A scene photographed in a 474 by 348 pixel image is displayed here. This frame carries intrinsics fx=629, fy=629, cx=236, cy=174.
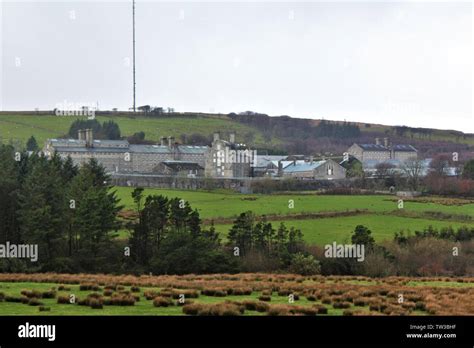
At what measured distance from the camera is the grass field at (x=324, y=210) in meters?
37.8

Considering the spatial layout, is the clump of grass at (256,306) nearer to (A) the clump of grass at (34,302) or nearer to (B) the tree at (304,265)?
(A) the clump of grass at (34,302)

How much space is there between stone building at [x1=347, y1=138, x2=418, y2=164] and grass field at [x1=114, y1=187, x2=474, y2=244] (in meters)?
30.8

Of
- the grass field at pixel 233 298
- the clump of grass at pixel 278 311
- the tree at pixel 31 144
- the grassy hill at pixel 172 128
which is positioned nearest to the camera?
the clump of grass at pixel 278 311

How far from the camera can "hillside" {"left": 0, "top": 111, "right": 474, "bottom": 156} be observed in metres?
75.8

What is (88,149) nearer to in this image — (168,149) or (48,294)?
(168,149)

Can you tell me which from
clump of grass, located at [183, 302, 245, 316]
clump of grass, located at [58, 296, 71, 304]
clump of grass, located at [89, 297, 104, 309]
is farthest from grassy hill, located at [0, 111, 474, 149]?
clump of grass, located at [183, 302, 245, 316]

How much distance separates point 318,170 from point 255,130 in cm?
2426

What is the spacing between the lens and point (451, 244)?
1351 inches

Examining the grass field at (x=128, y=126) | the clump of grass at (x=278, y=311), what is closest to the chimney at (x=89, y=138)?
the grass field at (x=128, y=126)

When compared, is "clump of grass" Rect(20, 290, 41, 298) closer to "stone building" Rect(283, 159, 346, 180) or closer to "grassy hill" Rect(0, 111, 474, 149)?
"stone building" Rect(283, 159, 346, 180)

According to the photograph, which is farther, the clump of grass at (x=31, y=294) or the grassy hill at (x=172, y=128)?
the grassy hill at (x=172, y=128)

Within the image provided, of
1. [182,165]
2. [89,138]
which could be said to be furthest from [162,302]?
[89,138]
